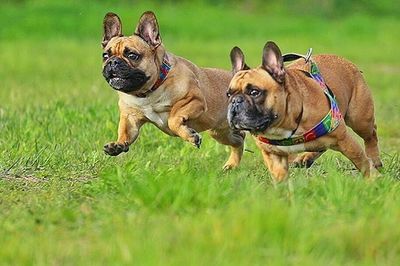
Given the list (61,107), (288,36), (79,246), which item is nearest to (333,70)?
(79,246)

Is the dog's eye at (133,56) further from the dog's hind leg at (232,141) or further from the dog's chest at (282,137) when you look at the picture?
the dog's chest at (282,137)

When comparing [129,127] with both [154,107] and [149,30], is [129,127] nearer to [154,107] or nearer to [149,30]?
[154,107]

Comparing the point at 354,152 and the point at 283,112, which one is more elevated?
the point at 283,112

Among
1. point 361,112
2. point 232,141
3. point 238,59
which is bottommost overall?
point 232,141

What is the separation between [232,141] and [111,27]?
4.81 feet

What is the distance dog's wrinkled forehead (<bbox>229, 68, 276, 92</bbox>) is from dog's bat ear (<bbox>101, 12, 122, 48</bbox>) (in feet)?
5.49

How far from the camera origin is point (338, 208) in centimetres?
574

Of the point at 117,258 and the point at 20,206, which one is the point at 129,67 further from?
the point at 117,258

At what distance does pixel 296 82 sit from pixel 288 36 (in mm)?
19273

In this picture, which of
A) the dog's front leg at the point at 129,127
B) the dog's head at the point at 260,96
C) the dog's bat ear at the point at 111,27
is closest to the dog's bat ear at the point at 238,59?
the dog's head at the point at 260,96

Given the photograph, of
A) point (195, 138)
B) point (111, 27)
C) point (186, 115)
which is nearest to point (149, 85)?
point (186, 115)

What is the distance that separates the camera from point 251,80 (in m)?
6.75

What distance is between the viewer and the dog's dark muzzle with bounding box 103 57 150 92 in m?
7.71

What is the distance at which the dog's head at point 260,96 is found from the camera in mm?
6652
